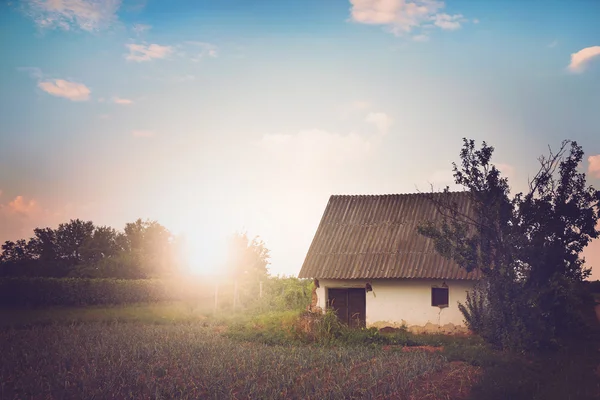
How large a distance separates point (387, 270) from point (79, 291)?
18.9 meters

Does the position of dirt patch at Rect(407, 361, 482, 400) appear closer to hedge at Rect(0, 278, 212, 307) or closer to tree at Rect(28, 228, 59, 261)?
hedge at Rect(0, 278, 212, 307)

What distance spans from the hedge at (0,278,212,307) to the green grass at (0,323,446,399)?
1127 centimetres

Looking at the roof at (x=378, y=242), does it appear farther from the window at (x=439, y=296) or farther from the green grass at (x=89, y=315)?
the green grass at (x=89, y=315)

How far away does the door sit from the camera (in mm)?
21156

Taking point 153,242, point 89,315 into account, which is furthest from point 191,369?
point 153,242

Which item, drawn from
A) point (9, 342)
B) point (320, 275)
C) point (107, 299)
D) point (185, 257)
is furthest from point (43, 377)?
point (185, 257)

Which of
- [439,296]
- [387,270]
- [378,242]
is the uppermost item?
[378,242]

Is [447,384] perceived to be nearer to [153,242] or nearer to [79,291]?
[79,291]

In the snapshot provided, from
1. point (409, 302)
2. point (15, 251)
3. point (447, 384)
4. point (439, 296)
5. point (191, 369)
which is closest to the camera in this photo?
point (447, 384)

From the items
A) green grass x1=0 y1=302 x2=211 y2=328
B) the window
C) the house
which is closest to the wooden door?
the house

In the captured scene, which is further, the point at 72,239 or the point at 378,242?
the point at 72,239

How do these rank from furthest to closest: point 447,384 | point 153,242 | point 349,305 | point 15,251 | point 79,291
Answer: point 153,242, point 15,251, point 79,291, point 349,305, point 447,384

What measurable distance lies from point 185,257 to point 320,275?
4430cm

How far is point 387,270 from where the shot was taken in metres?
20.7
